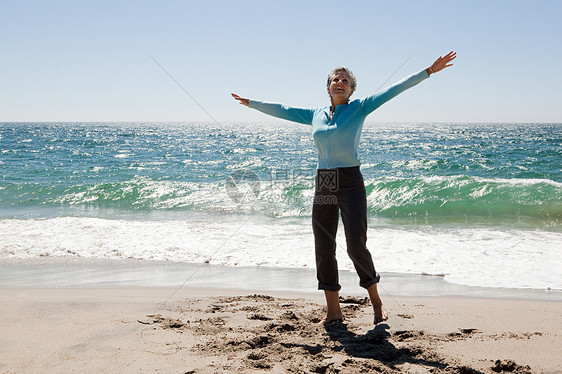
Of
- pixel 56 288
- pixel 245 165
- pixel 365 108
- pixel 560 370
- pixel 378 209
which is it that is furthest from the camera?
pixel 245 165

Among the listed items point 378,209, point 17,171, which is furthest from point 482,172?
point 17,171

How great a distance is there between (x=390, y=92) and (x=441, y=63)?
0.38m

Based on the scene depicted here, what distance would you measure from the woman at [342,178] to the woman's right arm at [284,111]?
7 cm

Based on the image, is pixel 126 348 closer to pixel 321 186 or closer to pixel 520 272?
pixel 321 186

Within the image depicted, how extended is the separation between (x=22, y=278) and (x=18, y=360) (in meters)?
2.94

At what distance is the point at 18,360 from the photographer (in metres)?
2.59

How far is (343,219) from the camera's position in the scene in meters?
3.19

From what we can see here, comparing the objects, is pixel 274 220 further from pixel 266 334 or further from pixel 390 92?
pixel 390 92

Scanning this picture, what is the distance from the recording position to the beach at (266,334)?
2543 millimetres

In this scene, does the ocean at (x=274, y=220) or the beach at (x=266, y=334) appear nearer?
the beach at (x=266, y=334)

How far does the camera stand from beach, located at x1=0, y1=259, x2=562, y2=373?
8.34 feet

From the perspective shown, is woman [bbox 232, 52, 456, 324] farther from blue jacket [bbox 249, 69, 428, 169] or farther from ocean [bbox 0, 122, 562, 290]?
ocean [bbox 0, 122, 562, 290]

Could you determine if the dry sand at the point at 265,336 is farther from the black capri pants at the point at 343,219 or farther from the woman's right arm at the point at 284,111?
the woman's right arm at the point at 284,111

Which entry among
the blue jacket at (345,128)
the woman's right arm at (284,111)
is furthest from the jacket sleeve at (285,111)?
the blue jacket at (345,128)
